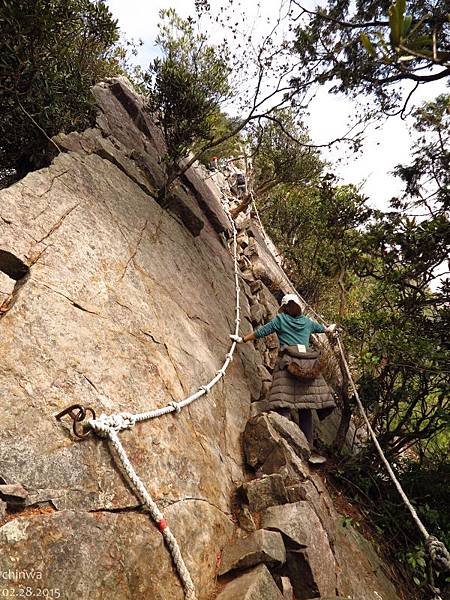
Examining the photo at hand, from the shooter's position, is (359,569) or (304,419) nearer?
(359,569)

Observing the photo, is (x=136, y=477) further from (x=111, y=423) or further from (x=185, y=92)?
(x=185, y=92)

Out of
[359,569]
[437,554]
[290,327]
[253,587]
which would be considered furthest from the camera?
[290,327]

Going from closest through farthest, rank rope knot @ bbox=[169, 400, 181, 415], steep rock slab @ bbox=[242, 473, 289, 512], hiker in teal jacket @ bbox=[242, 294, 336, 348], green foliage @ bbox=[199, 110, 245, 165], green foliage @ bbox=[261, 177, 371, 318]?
rope knot @ bbox=[169, 400, 181, 415]
steep rock slab @ bbox=[242, 473, 289, 512]
hiker in teal jacket @ bbox=[242, 294, 336, 348]
green foliage @ bbox=[261, 177, 371, 318]
green foliage @ bbox=[199, 110, 245, 165]

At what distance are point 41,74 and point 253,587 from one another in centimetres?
590

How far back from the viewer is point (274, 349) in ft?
27.6

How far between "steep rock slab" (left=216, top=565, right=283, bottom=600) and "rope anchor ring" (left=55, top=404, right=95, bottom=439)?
4.94 ft

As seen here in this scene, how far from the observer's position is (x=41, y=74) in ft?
16.1

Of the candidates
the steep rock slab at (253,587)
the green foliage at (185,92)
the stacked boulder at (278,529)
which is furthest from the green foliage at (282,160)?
the steep rock slab at (253,587)

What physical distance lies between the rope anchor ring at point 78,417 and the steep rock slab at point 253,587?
1507 millimetres

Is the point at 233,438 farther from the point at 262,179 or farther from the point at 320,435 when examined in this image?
the point at 262,179

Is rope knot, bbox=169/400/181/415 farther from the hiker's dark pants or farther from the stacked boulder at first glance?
the hiker's dark pants

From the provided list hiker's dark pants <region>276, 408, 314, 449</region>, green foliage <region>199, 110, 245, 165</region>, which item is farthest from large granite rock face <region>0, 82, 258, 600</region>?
green foliage <region>199, 110, 245, 165</region>

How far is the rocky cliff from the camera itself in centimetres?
237

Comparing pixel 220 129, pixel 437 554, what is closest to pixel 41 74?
pixel 437 554
